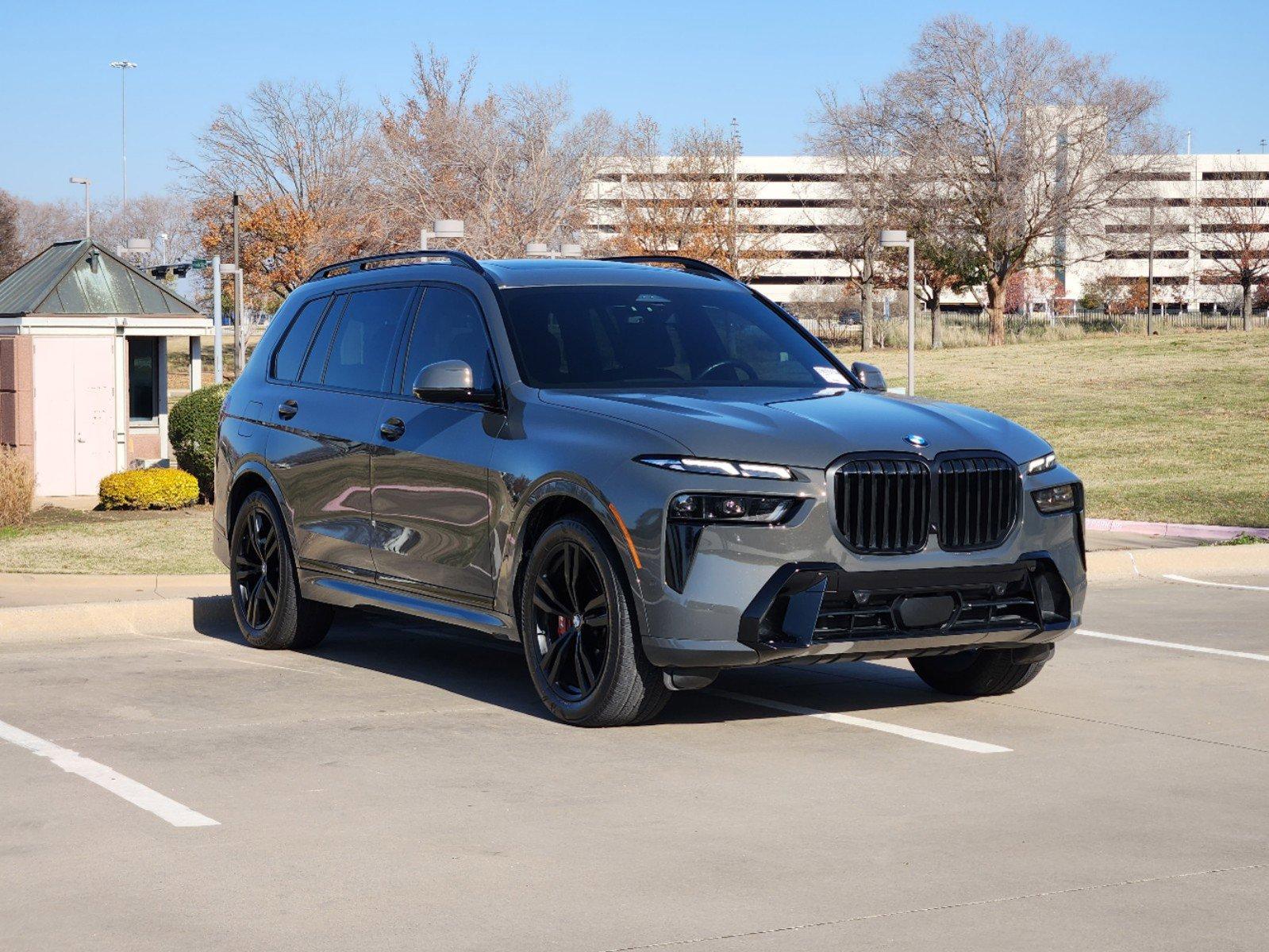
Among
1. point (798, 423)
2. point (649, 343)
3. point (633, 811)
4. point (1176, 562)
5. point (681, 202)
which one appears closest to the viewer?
point (633, 811)

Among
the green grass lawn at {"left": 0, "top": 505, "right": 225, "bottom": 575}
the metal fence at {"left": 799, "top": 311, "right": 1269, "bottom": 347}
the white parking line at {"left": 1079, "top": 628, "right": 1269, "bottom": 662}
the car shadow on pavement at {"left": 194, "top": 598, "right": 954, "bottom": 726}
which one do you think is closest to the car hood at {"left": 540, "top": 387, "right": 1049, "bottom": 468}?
the car shadow on pavement at {"left": 194, "top": 598, "right": 954, "bottom": 726}

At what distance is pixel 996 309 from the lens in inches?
2623


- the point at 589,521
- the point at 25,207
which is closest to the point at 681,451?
the point at 589,521

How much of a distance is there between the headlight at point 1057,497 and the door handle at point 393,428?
2.97 m

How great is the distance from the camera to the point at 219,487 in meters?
10.3

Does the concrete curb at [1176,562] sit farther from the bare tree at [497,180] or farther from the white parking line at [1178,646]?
the bare tree at [497,180]

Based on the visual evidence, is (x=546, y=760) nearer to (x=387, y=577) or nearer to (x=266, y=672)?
(x=387, y=577)

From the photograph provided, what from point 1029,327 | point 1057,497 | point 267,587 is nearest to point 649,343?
point 1057,497

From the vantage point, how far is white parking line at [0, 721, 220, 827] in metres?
5.82

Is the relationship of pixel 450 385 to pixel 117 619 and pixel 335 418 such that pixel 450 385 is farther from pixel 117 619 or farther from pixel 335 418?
pixel 117 619

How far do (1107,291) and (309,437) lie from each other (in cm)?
10775

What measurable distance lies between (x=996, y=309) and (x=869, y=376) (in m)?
59.6

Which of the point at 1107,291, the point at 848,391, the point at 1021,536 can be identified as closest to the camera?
the point at 1021,536

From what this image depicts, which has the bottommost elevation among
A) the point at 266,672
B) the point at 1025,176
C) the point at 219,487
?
the point at 266,672
